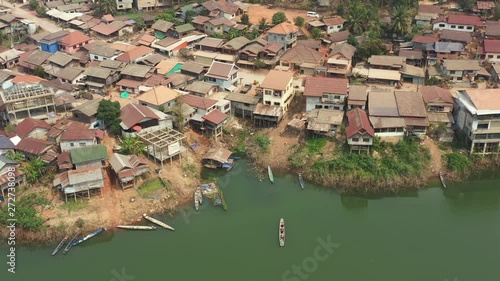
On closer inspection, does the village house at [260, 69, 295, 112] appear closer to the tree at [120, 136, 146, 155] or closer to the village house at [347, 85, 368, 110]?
the village house at [347, 85, 368, 110]

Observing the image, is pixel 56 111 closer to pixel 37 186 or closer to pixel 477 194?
pixel 37 186

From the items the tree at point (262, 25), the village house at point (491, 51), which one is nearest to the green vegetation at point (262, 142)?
the tree at point (262, 25)

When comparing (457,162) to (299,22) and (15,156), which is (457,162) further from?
(15,156)

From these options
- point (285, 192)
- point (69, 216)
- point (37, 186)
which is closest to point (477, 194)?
point (285, 192)

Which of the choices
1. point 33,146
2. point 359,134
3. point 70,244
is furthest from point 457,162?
point 33,146

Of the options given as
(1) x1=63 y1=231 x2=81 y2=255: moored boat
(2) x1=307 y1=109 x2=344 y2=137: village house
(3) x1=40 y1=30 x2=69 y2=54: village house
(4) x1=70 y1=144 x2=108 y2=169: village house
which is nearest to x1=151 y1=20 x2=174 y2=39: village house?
(3) x1=40 y1=30 x2=69 y2=54: village house
